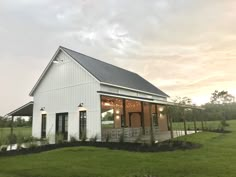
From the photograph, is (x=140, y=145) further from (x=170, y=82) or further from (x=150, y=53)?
(x=170, y=82)

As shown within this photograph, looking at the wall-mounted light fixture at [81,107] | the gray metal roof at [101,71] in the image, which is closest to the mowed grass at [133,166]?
the wall-mounted light fixture at [81,107]

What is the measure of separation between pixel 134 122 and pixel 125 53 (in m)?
7.10

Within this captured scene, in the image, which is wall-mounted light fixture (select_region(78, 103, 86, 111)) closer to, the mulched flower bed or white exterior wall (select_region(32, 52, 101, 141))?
white exterior wall (select_region(32, 52, 101, 141))

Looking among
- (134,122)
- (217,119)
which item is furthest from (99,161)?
(217,119)

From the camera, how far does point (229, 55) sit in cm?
1691

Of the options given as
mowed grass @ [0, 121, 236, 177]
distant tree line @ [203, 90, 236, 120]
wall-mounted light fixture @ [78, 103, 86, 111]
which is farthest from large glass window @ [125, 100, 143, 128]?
distant tree line @ [203, 90, 236, 120]

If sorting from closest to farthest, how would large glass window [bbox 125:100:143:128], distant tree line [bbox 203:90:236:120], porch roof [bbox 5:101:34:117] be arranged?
porch roof [bbox 5:101:34:117]
large glass window [bbox 125:100:143:128]
distant tree line [bbox 203:90:236:120]

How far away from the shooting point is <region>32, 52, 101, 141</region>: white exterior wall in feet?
47.4

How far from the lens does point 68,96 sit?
53.2 ft

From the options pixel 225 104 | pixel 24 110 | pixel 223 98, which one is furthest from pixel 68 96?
pixel 225 104

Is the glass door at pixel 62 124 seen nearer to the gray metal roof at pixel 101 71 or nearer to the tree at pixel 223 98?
the gray metal roof at pixel 101 71

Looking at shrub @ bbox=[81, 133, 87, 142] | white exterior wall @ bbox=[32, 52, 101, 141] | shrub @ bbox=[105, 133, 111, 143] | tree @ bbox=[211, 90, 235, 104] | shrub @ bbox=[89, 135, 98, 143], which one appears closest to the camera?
shrub @ bbox=[105, 133, 111, 143]

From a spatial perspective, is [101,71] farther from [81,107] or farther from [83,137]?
[83,137]

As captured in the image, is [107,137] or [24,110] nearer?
[107,137]
